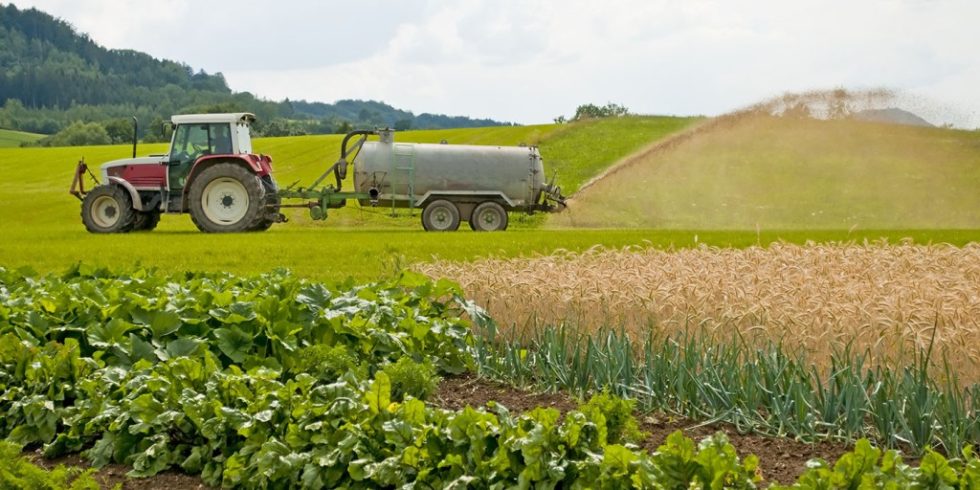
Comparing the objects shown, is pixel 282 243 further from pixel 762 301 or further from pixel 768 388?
pixel 768 388

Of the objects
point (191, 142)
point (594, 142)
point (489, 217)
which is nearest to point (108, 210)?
point (191, 142)

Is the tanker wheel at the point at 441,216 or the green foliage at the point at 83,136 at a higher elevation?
the green foliage at the point at 83,136

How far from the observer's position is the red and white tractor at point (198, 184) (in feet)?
69.7

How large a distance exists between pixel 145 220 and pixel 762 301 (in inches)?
750

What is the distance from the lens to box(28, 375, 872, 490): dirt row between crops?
4.68 meters

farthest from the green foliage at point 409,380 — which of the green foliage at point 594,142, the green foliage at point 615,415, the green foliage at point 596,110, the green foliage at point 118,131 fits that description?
the green foliage at point 118,131

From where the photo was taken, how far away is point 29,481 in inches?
181

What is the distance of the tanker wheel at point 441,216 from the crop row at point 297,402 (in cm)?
1602

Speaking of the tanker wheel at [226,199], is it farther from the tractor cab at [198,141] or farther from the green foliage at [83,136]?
the green foliage at [83,136]

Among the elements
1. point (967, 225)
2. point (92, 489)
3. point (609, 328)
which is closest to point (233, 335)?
point (92, 489)

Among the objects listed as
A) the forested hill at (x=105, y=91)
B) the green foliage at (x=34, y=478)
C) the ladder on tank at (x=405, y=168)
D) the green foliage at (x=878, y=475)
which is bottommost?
the green foliage at (x=34, y=478)

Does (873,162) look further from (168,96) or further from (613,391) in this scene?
(168,96)

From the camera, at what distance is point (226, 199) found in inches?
852

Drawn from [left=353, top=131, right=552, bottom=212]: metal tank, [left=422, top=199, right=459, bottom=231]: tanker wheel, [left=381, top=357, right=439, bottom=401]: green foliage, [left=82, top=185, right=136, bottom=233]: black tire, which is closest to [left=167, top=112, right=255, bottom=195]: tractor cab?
[left=82, top=185, right=136, bottom=233]: black tire
